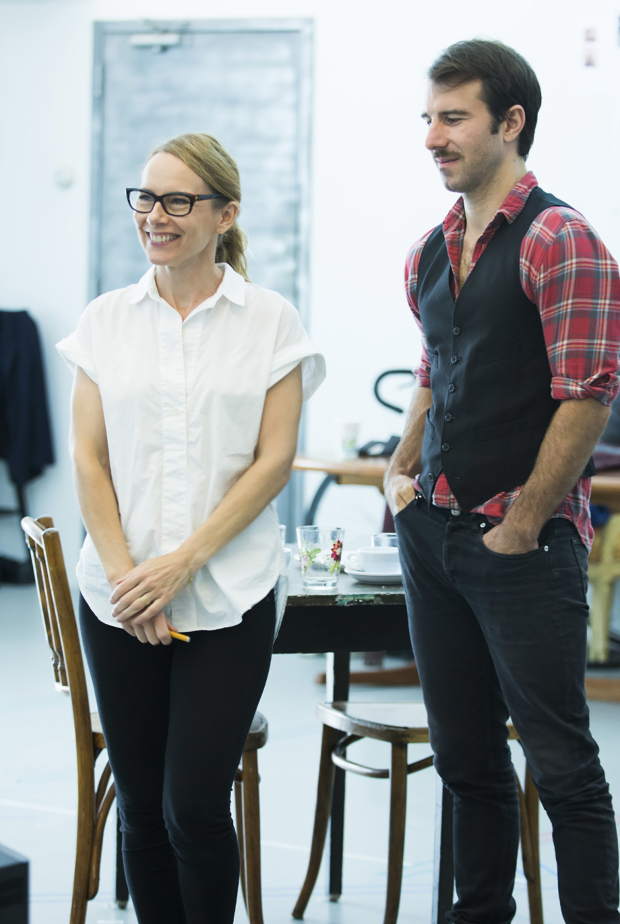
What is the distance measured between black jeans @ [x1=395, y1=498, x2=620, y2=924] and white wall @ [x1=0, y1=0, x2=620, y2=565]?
355cm

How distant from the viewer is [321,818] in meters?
2.01

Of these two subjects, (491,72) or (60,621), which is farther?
(60,621)

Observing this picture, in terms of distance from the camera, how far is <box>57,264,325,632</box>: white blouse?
1.46m

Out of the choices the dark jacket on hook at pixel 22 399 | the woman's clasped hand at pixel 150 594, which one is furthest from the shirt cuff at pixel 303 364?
the dark jacket on hook at pixel 22 399

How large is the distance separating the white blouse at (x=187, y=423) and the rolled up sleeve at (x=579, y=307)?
1.30 ft

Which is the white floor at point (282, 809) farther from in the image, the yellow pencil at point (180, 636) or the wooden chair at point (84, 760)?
the yellow pencil at point (180, 636)

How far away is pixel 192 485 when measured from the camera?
1.47 meters

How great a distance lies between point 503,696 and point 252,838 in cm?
64

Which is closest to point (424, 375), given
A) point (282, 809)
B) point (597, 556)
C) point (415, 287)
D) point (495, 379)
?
point (415, 287)

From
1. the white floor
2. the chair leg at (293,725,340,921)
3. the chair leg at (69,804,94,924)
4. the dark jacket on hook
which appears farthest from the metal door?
the chair leg at (69,804,94,924)

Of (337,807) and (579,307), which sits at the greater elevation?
(579,307)

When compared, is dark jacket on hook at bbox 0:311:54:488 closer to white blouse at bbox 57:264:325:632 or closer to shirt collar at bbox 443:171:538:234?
white blouse at bbox 57:264:325:632

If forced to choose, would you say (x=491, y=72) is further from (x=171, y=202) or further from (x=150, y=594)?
(x=150, y=594)

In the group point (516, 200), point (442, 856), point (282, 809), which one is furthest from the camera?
point (282, 809)
